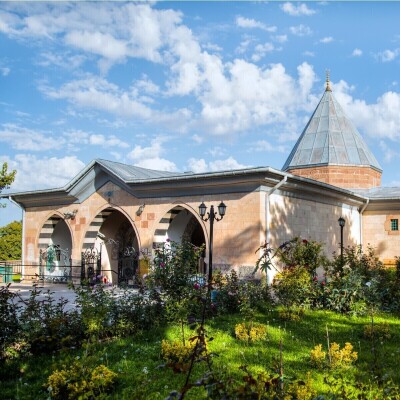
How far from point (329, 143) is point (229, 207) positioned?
450 inches

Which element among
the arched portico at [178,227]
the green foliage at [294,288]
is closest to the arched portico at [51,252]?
the arched portico at [178,227]

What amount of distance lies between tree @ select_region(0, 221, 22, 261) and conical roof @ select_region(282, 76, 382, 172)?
22.2 metres

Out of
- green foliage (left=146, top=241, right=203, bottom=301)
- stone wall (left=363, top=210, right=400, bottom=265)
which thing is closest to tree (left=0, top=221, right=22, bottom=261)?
stone wall (left=363, top=210, right=400, bottom=265)

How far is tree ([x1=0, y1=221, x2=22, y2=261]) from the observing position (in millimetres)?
35844

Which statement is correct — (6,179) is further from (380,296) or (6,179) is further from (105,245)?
(380,296)

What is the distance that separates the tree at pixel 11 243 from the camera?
35.8 m

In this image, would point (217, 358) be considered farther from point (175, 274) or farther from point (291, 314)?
point (291, 314)

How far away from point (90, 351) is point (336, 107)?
22.4 meters

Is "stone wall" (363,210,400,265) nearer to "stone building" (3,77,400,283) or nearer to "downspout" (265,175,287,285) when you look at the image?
"stone building" (3,77,400,283)

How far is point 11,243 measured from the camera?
121 ft

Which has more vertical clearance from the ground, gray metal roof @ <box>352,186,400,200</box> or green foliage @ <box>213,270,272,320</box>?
gray metal roof @ <box>352,186,400,200</box>

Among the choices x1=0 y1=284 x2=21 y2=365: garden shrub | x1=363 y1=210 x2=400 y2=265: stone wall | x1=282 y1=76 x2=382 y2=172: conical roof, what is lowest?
x1=0 y1=284 x2=21 y2=365: garden shrub

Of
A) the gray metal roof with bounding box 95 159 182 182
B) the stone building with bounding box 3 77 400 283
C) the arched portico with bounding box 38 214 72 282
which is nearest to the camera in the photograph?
the stone building with bounding box 3 77 400 283

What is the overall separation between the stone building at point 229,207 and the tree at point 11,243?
1636 centimetres
